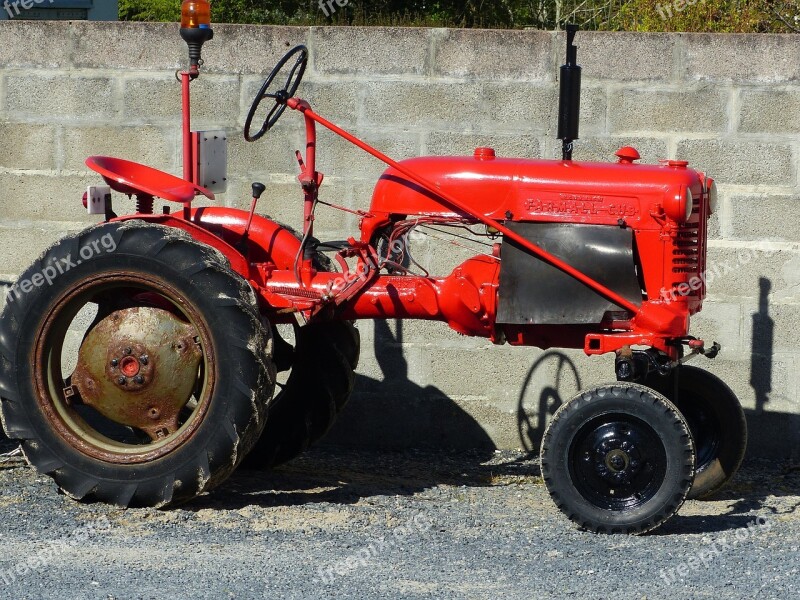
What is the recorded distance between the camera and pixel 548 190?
507 centimetres

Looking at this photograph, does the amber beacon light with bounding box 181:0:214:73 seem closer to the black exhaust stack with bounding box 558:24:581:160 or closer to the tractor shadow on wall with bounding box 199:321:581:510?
the black exhaust stack with bounding box 558:24:581:160

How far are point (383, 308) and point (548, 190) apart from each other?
852 mm

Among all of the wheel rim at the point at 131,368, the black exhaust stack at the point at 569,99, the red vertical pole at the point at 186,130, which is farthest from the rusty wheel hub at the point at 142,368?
the black exhaust stack at the point at 569,99

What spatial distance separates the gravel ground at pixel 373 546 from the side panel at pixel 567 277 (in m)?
0.84

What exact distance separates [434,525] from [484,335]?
84cm

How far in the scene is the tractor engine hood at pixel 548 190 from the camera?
501 cm

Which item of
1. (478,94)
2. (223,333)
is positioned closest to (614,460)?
(223,333)

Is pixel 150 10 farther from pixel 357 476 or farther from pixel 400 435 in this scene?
pixel 357 476

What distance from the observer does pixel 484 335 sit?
5262mm

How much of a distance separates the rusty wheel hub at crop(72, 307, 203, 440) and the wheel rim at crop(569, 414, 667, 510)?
5.19 feet

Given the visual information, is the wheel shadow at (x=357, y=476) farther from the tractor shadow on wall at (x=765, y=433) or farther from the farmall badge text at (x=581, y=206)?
the farmall badge text at (x=581, y=206)

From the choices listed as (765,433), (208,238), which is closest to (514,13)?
→ (765,433)

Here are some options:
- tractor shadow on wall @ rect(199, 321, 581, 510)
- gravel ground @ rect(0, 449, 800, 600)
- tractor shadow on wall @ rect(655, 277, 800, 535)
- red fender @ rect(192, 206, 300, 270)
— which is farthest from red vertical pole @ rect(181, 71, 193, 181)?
tractor shadow on wall @ rect(655, 277, 800, 535)

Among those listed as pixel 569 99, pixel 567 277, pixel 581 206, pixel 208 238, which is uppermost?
pixel 569 99
